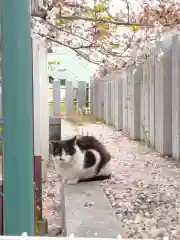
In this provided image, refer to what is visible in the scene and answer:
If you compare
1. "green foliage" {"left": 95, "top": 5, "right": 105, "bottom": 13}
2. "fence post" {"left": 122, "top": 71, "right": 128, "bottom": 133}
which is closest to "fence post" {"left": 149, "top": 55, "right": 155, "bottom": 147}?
"fence post" {"left": 122, "top": 71, "right": 128, "bottom": 133}

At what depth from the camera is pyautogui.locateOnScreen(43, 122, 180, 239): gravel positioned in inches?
90.4

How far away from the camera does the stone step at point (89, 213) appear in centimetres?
200

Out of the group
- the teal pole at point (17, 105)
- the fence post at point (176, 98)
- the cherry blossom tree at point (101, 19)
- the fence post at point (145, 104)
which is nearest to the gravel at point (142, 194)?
the fence post at point (176, 98)

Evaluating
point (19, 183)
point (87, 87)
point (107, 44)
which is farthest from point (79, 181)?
point (87, 87)

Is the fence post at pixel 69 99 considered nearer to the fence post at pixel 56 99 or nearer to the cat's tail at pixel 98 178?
the fence post at pixel 56 99

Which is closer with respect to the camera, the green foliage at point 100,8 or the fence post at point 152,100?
the green foliage at point 100,8

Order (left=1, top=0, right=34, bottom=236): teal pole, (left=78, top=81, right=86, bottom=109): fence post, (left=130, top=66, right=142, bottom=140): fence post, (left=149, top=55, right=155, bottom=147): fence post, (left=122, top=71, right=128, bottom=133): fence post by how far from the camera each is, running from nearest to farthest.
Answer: (left=1, top=0, right=34, bottom=236): teal pole, (left=149, top=55, right=155, bottom=147): fence post, (left=130, top=66, right=142, bottom=140): fence post, (left=122, top=71, right=128, bottom=133): fence post, (left=78, top=81, right=86, bottom=109): fence post

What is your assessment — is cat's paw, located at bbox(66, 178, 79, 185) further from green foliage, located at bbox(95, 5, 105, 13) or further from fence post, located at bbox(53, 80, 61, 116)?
fence post, located at bbox(53, 80, 61, 116)

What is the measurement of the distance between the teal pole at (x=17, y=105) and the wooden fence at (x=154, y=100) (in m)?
3.30

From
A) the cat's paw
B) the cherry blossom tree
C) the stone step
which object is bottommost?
the cat's paw

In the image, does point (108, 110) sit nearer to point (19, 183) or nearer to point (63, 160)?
point (63, 160)

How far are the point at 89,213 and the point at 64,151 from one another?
2.64ft

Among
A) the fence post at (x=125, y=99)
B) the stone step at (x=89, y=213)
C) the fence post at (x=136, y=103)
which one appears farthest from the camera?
the fence post at (x=125, y=99)

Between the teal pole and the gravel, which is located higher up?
the teal pole
